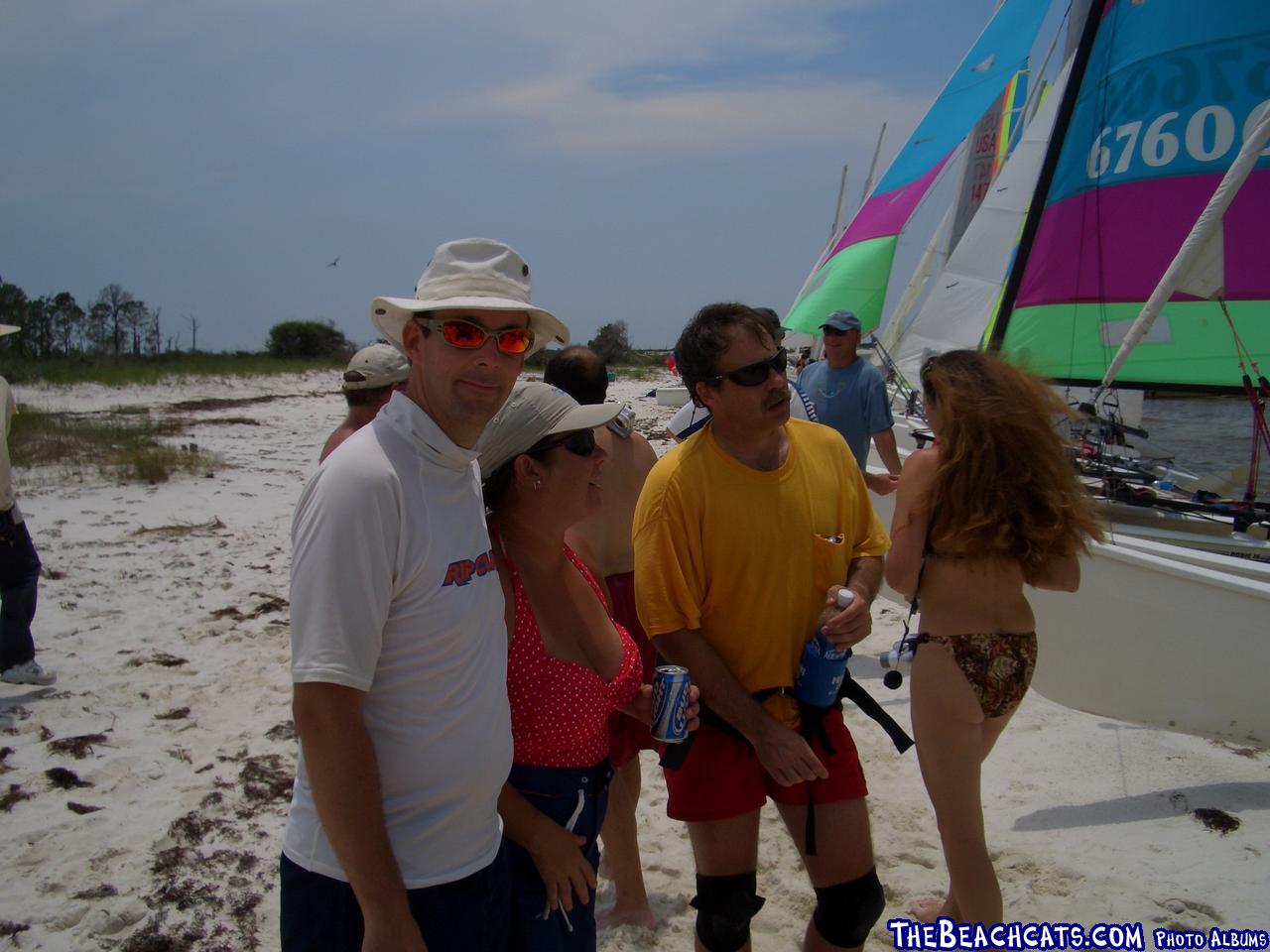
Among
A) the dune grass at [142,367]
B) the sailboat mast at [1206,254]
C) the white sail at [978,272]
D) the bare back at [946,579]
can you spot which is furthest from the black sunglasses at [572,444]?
the dune grass at [142,367]

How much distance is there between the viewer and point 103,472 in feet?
33.3

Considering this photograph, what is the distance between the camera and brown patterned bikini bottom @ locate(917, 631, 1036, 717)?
2.20m

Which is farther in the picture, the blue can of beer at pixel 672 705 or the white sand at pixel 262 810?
the white sand at pixel 262 810

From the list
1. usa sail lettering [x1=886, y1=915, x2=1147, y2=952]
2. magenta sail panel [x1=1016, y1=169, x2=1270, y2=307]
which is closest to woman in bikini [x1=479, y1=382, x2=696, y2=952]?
usa sail lettering [x1=886, y1=915, x2=1147, y2=952]

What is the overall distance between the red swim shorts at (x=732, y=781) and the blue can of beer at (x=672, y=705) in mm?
305

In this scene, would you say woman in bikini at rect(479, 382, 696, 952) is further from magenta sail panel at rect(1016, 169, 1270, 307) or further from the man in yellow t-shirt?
magenta sail panel at rect(1016, 169, 1270, 307)

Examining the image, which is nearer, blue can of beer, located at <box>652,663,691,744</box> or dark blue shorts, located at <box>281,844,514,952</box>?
dark blue shorts, located at <box>281,844,514,952</box>

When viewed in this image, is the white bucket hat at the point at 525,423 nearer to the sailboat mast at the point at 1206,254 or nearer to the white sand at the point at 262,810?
the white sand at the point at 262,810

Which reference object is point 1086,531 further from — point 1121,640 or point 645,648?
point 1121,640

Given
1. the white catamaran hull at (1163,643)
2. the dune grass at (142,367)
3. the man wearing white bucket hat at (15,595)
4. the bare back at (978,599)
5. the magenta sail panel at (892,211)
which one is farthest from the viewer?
the dune grass at (142,367)

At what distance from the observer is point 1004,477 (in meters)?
2.19

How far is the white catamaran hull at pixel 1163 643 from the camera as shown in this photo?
364 cm

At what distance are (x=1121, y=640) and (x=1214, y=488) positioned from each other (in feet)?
12.7

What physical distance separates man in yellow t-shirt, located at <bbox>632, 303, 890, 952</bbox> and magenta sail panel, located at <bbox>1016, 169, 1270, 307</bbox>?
6576 millimetres
